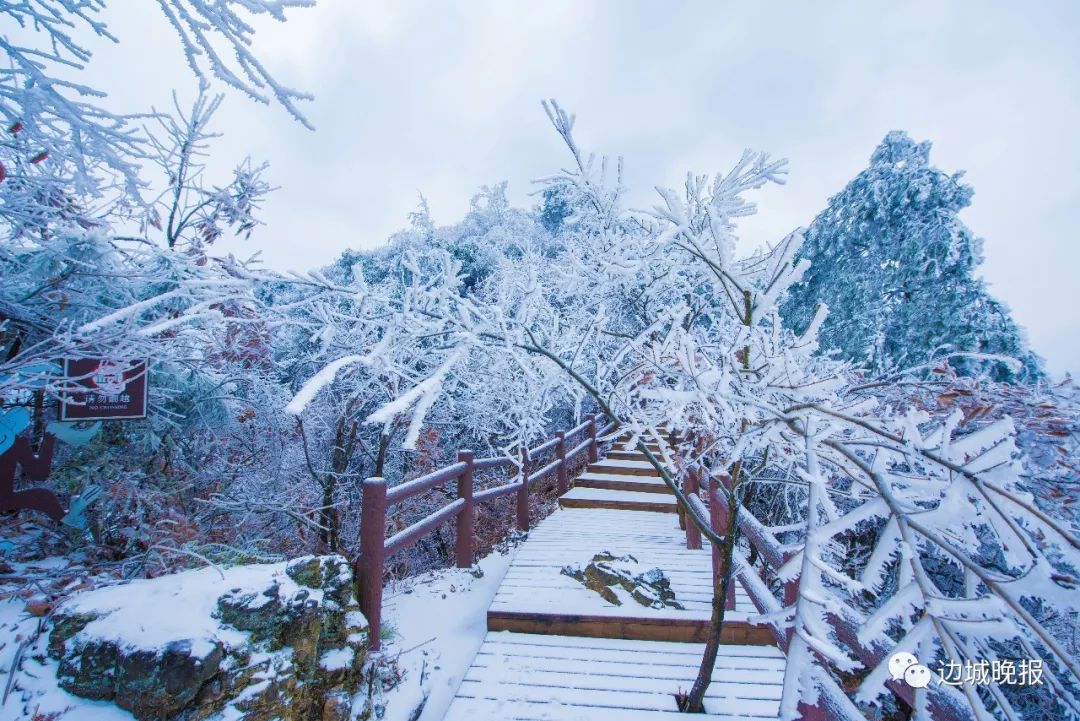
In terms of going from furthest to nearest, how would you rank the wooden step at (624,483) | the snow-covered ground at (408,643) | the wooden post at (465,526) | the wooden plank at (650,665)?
1. the wooden step at (624,483)
2. the wooden post at (465,526)
3. the wooden plank at (650,665)
4. the snow-covered ground at (408,643)

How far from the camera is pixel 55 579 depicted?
345 cm

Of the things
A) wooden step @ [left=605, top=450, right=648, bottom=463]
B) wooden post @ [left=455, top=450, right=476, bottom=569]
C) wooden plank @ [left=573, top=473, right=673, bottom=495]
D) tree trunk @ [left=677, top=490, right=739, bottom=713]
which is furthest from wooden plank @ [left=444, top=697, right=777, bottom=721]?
wooden step @ [left=605, top=450, right=648, bottom=463]

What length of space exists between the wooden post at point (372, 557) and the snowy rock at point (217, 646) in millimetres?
278

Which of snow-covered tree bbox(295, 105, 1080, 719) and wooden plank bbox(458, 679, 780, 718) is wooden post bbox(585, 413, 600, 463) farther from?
wooden plank bbox(458, 679, 780, 718)

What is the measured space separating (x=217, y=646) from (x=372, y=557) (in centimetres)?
116

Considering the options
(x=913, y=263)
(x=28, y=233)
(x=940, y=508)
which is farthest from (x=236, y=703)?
(x=913, y=263)

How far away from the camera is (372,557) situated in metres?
3.58

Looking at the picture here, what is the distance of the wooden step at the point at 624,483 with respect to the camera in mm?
9039

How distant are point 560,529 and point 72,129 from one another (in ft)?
20.1

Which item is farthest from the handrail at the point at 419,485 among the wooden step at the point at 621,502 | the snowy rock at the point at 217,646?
the wooden step at the point at 621,502

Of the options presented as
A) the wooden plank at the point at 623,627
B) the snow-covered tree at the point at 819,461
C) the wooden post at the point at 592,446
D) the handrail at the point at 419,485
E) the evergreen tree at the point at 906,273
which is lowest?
the wooden plank at the point at 623,627

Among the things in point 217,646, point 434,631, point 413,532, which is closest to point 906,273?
point 413,532

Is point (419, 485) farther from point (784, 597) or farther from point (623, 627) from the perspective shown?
point (784, 597)

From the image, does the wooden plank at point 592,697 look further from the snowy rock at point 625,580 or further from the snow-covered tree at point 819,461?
the snowy rock at point 625,580
